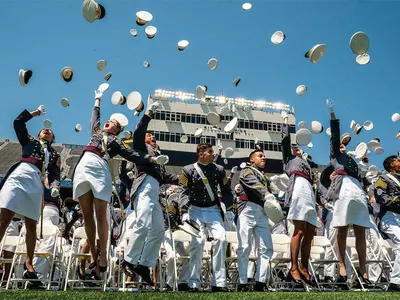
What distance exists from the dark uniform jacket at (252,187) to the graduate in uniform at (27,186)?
333 centimetres

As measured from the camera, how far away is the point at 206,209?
21.7ft

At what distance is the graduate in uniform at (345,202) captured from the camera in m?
6.91

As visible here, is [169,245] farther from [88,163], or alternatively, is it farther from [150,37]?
[150,37]

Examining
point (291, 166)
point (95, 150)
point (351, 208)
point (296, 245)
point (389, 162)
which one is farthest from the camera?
point (389, 162)

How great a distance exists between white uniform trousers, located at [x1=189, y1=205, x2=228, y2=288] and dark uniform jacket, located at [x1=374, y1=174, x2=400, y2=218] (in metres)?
3.24

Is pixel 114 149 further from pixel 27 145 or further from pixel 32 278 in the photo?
pixel 32 278

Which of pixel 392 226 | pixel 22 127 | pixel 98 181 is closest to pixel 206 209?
pixel 98 181

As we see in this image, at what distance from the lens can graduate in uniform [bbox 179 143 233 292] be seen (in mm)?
6172

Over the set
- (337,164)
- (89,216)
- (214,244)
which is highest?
(337,164)

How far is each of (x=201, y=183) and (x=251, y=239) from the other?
129 centimetres

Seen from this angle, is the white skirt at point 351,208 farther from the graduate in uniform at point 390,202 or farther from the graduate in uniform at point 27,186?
the graduate in uniform at point 27,186

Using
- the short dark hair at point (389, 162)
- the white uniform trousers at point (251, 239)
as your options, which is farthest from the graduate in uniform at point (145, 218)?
the short dark hair at point (389, 162)

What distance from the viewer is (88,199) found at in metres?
5.84

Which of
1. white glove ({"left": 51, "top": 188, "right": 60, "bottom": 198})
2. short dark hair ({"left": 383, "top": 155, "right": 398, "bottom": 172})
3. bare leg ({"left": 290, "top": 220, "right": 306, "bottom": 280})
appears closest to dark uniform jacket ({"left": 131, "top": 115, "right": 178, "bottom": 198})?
white glove ({"left": 51, "top": 188, "right": 60, "bottom": 198})
